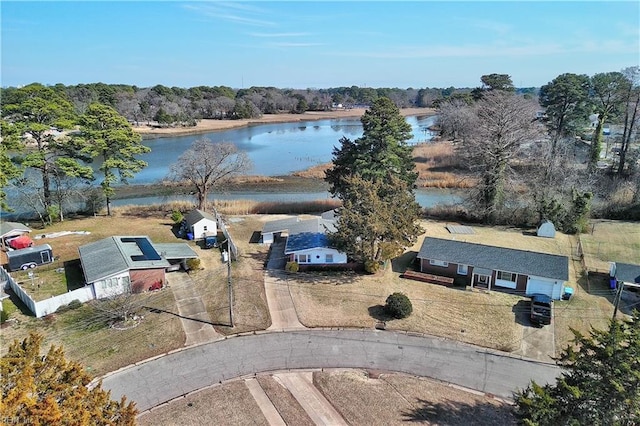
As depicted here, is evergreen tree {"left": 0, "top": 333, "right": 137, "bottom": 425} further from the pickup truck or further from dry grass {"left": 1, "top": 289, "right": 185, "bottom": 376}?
the pickup truck

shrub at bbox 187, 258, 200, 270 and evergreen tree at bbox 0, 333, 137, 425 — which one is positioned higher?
evergreen tree at bbox 0, 333, 137, 425

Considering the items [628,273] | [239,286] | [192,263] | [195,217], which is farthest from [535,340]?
[195,217]

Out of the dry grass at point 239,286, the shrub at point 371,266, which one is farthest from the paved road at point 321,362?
the shrub at point 371,266

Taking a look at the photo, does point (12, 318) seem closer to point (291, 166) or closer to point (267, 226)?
point (267, 226)

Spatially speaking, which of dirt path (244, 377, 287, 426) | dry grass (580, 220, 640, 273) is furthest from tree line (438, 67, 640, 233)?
dirt path (244, 377, 287, 426)

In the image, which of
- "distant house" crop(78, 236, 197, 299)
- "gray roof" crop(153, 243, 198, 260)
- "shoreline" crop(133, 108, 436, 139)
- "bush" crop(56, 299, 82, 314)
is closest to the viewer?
"bush" crop(56, 299, 82, 314)

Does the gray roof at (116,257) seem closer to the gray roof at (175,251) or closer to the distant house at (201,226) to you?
the gray roof at (175,251)

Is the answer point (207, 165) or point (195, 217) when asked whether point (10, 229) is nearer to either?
point (195, 217)
